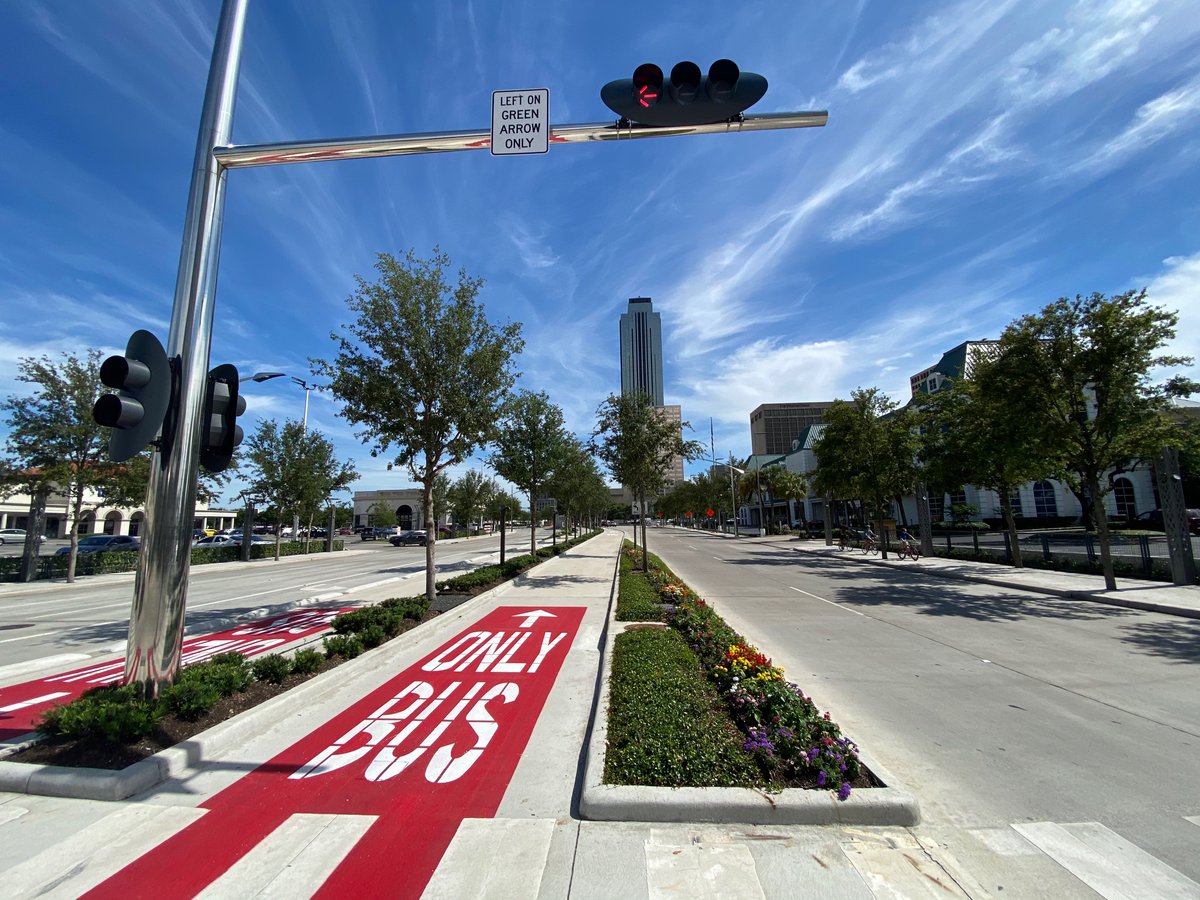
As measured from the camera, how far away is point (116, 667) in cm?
795

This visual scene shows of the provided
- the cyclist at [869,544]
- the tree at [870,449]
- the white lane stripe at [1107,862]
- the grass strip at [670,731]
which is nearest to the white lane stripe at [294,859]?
the grass strip at [670,731]

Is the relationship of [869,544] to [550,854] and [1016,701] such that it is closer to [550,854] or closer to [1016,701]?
[1016,701]

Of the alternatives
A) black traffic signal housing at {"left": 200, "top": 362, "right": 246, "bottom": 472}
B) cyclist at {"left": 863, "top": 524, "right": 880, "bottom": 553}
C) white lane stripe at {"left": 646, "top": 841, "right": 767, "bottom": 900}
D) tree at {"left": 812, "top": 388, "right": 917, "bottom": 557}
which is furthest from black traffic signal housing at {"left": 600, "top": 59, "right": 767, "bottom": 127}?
cyclist at {"left": 863, "top": 524, "right": 880, "bottom": 553}

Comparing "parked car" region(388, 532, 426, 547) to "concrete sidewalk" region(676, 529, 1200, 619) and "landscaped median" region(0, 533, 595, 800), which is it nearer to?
"concrete sidewalk" region(676, 529, 1200, 619)

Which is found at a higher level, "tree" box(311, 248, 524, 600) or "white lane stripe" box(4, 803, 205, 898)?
"tree" box(311, 248, 524, 600)

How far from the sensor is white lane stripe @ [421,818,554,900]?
9.53ft

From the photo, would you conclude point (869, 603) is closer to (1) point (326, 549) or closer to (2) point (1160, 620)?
(2) point (1160, 620)

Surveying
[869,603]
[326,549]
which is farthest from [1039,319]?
[326,549]

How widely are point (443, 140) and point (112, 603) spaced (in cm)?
1700

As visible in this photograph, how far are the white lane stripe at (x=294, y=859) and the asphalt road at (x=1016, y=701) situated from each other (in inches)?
149

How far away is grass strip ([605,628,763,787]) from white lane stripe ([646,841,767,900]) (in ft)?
1.80

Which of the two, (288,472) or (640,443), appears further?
(288,472)

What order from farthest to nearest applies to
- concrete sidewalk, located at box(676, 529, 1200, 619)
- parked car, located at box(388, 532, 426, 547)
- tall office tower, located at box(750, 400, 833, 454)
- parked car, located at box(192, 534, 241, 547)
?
tall office tower, located at box(750, 400, 833, 454)
parked car, located at box(388, 532, 426, 547)
parked car, located at box(192, 534, 241, 547)
concrete sidewalk, located at box(676, 529, 1200, 619)

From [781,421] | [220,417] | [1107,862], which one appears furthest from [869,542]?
[781,421]
